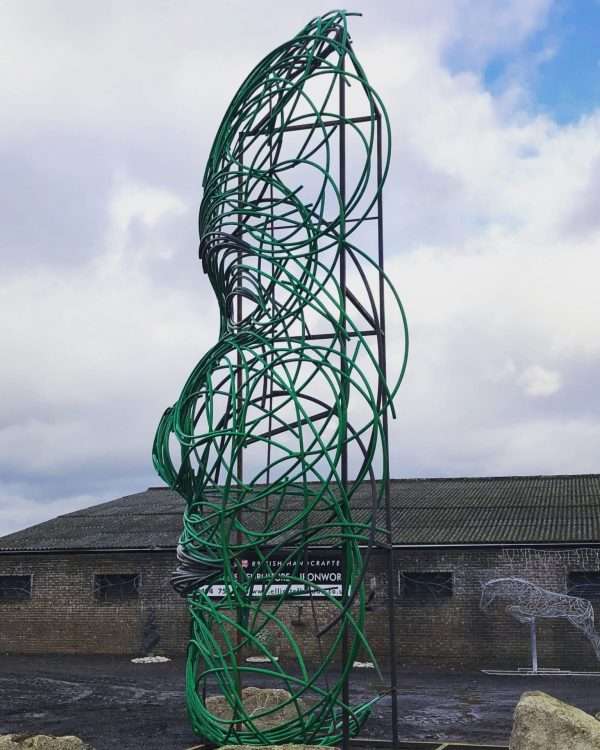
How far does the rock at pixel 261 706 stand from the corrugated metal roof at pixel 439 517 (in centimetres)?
1130

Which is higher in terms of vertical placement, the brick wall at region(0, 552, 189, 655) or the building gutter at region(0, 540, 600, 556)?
the building gutter at region(0, 540, 600, 556)

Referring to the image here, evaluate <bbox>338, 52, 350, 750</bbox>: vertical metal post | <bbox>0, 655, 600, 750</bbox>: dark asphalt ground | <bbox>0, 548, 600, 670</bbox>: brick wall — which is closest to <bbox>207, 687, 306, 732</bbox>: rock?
<bbox>0, 655, 600, 750</bbox>: dark asphalt ground

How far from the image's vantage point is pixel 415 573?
75.3 feet

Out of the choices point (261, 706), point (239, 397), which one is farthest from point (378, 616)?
point (239, 397)

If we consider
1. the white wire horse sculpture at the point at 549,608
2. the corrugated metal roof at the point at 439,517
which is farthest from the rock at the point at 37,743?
the corrugated metal roof at the point at 439,517

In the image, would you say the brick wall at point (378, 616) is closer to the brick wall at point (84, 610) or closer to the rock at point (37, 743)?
the brick wall at point (84, 610)

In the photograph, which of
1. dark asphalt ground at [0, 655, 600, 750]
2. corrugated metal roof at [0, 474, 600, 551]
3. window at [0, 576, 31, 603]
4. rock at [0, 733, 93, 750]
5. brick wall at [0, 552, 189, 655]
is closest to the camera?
rock at [0, 733, 93, 750]

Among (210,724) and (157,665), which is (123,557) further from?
(210,724)

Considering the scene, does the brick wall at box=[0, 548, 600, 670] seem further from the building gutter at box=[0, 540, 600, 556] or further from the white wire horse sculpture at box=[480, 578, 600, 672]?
the white wire horse sculpture at box=[480, 578, 600, 672]

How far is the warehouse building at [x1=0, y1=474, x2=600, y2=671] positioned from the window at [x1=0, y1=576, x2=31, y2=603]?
29mm

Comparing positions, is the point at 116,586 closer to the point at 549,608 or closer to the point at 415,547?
the point at 415,547

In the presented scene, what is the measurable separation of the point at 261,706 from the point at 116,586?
1455 cm

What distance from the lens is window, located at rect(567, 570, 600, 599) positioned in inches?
855

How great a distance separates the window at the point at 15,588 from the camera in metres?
26.4
